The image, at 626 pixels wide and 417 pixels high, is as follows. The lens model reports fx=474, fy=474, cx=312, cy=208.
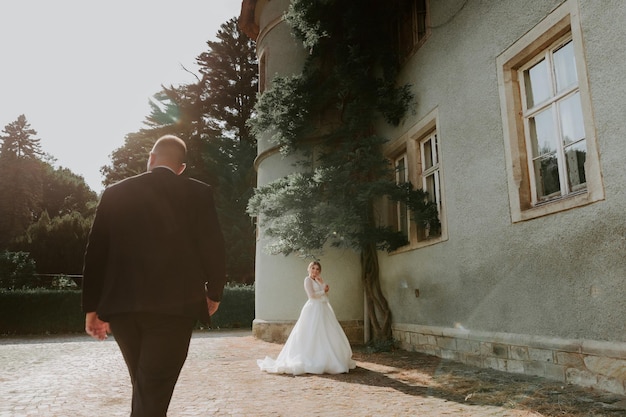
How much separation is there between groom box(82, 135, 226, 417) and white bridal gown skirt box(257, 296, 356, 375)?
486cm

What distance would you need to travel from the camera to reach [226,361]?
8.54m

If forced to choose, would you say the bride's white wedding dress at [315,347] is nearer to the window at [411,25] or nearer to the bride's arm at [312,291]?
the bride's arm at [312,291]

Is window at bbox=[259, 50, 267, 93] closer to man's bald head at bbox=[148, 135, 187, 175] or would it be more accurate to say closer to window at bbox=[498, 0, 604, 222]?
window at bbox=[498, 0, 604, 222]

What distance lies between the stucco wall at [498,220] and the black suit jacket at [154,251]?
4085mm

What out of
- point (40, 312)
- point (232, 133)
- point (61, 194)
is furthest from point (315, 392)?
point (61, 194)

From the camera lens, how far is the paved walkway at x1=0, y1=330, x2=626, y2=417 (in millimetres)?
4586

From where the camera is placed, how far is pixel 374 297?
34.2 ft

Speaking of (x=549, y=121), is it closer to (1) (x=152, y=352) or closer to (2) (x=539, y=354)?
(2) (x=539, y=354)

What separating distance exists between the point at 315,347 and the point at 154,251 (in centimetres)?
541

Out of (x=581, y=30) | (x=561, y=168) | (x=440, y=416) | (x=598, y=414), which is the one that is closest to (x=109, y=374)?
(x=440, y=416)

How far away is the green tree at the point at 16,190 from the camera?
98.5 feet

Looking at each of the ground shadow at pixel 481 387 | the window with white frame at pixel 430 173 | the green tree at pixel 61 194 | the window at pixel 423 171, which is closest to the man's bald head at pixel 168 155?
the ground shadow at pixel 481 387

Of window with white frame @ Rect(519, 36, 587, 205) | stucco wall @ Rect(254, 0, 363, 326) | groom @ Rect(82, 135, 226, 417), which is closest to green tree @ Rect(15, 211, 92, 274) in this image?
stucco wall @ Rect(254, 0, 363, 326)

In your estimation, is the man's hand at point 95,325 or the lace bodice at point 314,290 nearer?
the man's hand at point 95,325
